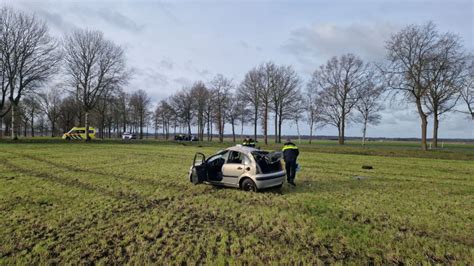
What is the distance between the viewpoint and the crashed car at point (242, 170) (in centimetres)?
776

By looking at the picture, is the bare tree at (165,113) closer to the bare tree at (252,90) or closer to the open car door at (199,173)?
the bare tree at (252,90)

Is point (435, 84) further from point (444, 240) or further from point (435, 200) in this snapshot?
point (444, 240)

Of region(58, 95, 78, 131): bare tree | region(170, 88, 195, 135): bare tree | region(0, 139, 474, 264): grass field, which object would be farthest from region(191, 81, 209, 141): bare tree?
region(0, 139, 474, 264): grass field

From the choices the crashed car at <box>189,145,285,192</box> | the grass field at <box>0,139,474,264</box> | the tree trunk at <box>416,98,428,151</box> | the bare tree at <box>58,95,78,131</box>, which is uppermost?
the bare tree at <box>58,95,78,131</box>

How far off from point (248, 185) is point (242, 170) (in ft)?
1.71

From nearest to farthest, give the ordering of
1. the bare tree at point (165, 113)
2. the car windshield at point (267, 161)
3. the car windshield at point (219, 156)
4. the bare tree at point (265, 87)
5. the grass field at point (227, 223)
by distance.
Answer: the grass field at point (227, 223) → the car windshield at point (267, 161) → the car windshield at point (219, 156) → the bare tree at point (265, 87) → the bare tree at point (165, 113)

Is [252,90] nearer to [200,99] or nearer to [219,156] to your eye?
[200,99]

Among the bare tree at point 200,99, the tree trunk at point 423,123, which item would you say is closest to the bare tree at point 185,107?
the bare tree at point 200,99

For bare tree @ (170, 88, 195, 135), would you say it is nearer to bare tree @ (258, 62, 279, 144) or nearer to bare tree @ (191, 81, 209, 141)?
bare tree @ (191, 81, 209, 141)

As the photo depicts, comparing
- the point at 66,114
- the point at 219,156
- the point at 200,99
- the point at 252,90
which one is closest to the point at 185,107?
the point at 200,99

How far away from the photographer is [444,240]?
14.6 feet

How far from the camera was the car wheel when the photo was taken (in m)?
7.86

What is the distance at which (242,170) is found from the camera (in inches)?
318

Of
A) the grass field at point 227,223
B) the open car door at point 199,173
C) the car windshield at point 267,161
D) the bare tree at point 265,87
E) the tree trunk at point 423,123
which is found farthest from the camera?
the bare tree at point 265,87
